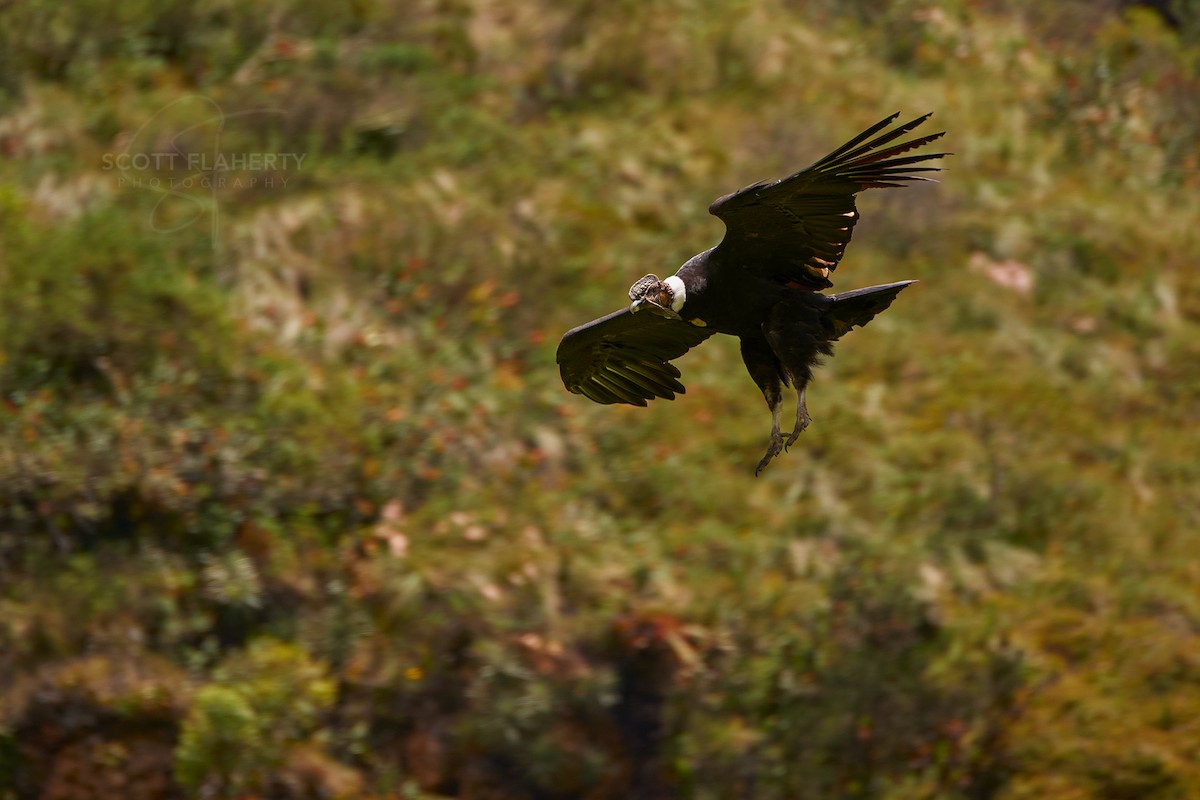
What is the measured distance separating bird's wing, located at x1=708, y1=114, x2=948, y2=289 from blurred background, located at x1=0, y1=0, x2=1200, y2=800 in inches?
194

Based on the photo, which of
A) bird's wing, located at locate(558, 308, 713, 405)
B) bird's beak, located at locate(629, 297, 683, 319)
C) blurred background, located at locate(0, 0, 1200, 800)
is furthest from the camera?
blurred background, located at locate(0, 0, 1200, 800)

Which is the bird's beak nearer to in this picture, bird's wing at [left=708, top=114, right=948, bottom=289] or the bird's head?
the bird's head

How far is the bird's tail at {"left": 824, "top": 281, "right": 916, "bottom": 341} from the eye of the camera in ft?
16.3

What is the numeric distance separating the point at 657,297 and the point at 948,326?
7569 millimetres

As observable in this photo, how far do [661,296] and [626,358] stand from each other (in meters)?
1.23

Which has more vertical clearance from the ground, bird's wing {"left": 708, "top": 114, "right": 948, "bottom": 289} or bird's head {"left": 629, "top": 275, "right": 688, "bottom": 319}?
bird's wing {"left": 708, "top": 114, "right": 948, "bottom": 289}

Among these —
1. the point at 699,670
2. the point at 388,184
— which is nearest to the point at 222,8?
the point at 388,184

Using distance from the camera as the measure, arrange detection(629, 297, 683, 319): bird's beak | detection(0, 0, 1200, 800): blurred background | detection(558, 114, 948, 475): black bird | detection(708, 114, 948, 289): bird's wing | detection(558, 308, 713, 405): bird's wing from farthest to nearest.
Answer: detection(0, 0, 1200, 800): blurred background < detection(558, 308, 713, 405): bird's wing < detection(629, 297, 683, 319): bird's beak < detection(558, 114, 948, 475): black bird < detection(708, 114, 948, 289): bird's wing

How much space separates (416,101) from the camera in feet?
40.9

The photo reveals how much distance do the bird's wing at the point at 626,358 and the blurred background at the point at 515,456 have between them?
11.7 ft

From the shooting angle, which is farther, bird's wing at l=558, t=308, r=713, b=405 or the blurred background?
the blurred background

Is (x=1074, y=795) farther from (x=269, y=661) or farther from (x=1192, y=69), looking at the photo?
(x=1192, y=69)

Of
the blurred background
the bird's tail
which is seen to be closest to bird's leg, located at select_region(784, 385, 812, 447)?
the bird's tail

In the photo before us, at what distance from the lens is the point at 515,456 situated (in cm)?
1033
